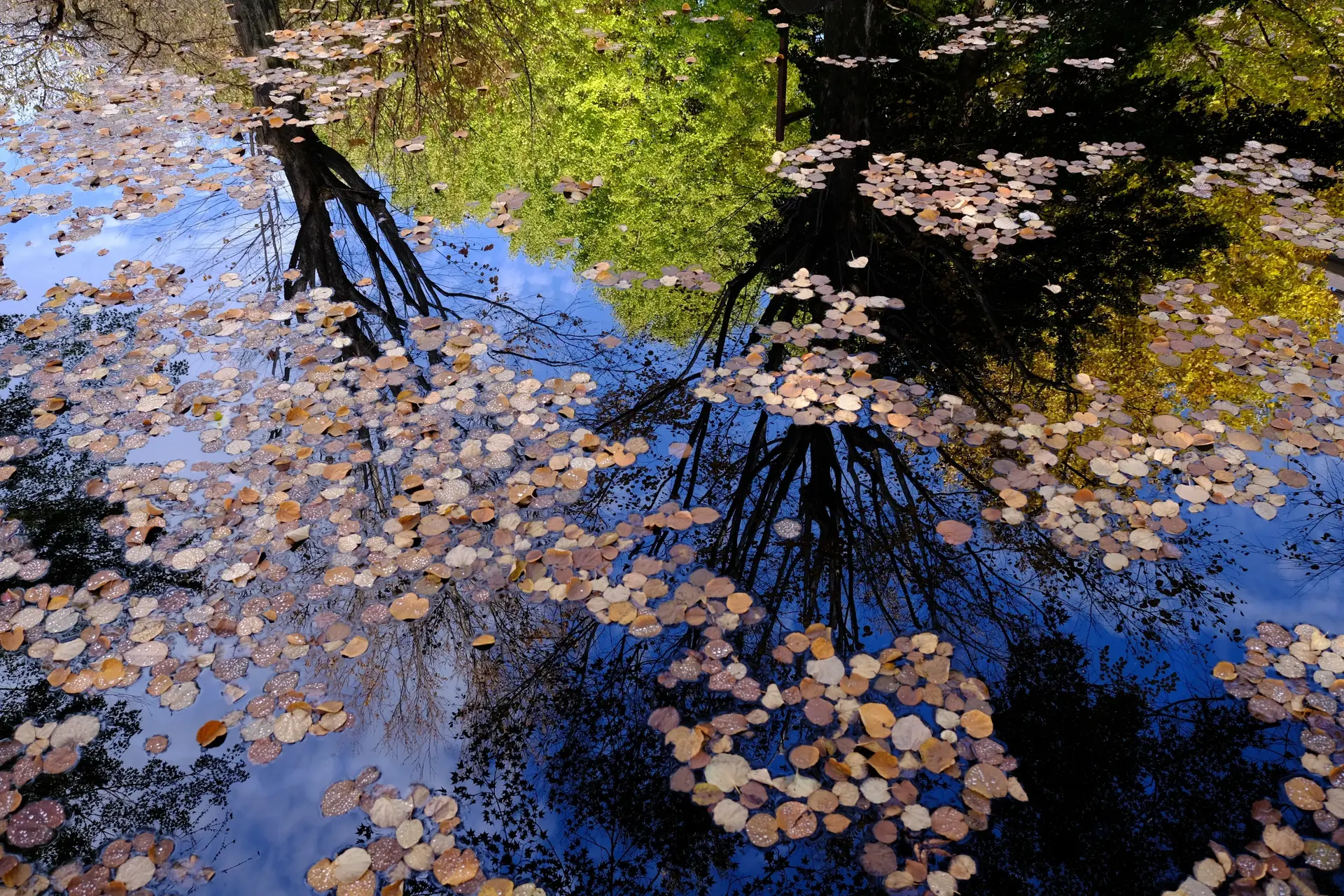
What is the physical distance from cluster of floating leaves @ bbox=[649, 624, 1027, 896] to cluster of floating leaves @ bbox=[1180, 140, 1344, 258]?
493 cm

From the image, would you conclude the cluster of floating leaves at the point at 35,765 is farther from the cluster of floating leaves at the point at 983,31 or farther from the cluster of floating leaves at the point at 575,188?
the cluster of floating leaves at the point at 983,31

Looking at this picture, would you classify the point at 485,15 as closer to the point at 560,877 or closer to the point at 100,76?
the point at 100,76

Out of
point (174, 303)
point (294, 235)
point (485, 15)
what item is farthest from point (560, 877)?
point (485, 15)

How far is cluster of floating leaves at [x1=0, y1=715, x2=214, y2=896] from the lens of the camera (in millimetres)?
2432

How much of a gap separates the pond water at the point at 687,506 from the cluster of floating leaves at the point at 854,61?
124 cm

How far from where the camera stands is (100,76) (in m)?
9.20

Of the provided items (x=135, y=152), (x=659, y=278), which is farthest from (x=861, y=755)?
(x=135, y=152)

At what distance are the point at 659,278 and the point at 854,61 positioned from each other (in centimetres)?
487

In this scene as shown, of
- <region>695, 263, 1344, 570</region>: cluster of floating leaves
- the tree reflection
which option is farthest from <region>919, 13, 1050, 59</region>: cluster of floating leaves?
the tree reflection

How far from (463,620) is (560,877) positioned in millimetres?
1169

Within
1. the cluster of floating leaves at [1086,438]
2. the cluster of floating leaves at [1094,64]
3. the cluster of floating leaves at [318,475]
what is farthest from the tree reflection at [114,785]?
the cluster of floating leaves at [1094,64]

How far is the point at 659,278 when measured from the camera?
540cm

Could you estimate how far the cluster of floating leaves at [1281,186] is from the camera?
544 centimetres

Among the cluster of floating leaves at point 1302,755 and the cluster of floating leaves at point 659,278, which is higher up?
the cluster of floating leaves at point 659,278
